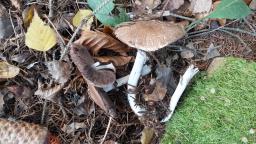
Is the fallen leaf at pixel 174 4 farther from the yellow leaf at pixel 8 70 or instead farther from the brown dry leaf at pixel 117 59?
the yellow leaf at pixel 8 70

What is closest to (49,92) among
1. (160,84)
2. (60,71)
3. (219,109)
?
(60,71)

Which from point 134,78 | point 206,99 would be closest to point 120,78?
point 134,78

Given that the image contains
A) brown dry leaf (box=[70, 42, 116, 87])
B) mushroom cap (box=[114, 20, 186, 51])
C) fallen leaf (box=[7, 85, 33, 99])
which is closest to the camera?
mushroom cap (box=[114, 20, 186, 51])

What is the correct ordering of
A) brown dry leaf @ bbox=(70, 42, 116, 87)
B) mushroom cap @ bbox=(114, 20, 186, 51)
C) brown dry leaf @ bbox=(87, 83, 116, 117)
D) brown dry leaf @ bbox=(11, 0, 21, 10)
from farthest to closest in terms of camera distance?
brown dry leaf @ bbox=(11, 0, 21, 10) < brown dry leaf @ bbox=(87, 83, 116, 117) < brown dry leaf @ bbox=(70, 42, 116, 87) < mushroom cap @ bbox=(114, 20, 186, 51)

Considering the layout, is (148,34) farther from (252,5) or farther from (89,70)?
(252,5)

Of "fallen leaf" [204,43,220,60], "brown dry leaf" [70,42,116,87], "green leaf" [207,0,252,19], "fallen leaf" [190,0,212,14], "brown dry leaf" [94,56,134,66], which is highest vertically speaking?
"green leaf" [207,0,252,19]

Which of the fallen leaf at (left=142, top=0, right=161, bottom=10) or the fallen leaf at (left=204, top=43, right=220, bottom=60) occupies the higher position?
the fallen leaf at (left=142, top=0, right=161, bottom=10)

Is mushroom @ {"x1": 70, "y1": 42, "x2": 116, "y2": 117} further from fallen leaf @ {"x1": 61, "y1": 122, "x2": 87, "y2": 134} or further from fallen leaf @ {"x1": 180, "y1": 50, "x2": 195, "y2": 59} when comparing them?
fallen leaf @ {"x1": 180, "y1": 50, "x2": 195, "y2": 59}

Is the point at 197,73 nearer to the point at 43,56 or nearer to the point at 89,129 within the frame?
the point at 89,129

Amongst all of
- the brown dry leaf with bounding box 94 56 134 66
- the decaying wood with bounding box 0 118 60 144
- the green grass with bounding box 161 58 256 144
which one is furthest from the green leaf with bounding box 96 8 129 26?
the decaying wood with bounding box 0 118 60 144
